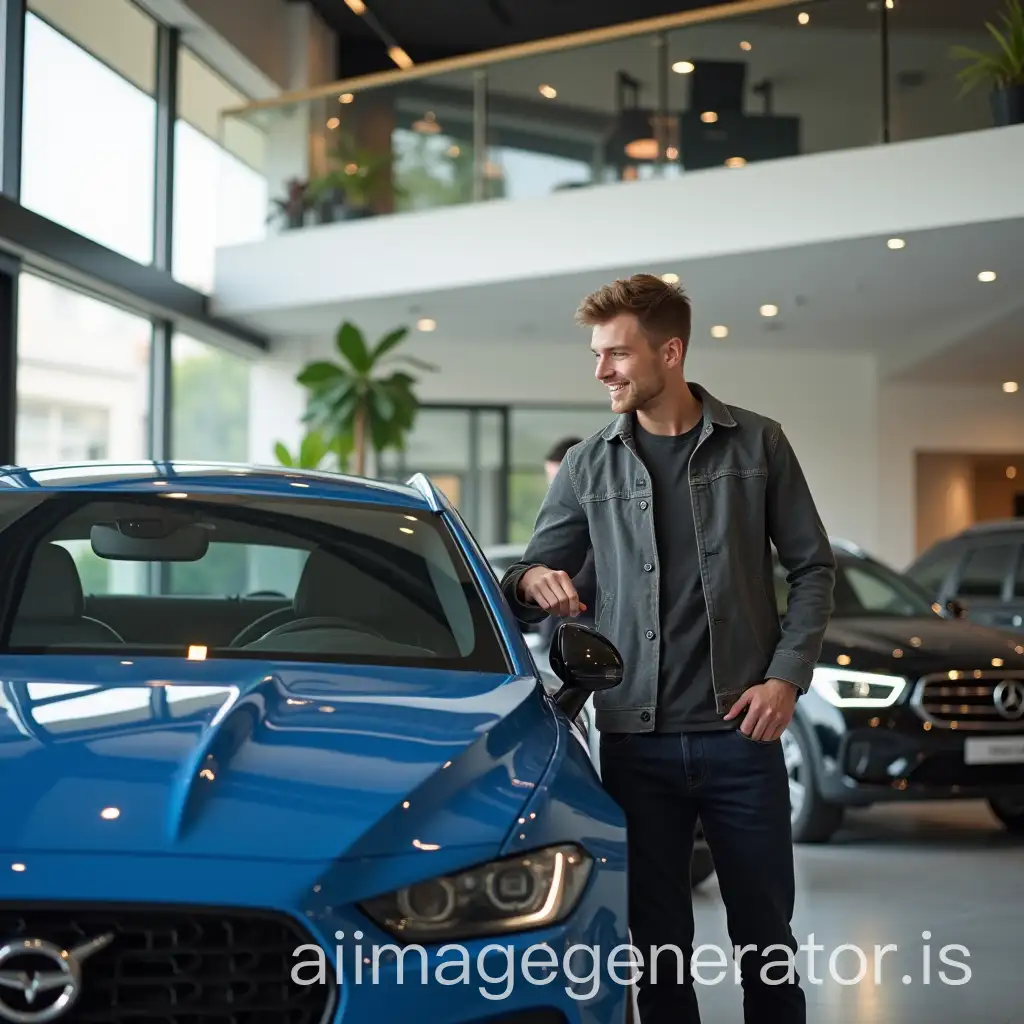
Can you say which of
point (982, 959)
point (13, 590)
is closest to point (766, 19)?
point (982, 959)

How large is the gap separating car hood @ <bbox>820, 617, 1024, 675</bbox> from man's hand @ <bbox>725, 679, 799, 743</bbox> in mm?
3863

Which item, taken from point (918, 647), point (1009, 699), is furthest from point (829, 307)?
point (1009, 699)

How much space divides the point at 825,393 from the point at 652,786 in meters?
15.3

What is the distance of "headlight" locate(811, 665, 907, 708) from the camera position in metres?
6.23

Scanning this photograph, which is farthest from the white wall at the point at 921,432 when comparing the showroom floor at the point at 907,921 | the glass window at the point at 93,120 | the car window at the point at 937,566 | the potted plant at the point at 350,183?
the showroom floor at the point at 907,921

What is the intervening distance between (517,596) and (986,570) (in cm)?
691

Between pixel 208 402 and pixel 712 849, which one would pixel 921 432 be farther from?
pixel 712 849

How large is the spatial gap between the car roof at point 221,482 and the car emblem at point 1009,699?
3.83 m

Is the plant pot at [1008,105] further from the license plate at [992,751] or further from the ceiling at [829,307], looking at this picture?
the license plate at [992,751]

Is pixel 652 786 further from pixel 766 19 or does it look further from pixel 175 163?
pixel 175 163

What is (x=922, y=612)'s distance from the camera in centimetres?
724

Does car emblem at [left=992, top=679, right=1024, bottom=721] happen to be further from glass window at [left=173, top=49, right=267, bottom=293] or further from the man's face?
glass window at [left=173, top=49, right=267, bottom=293]

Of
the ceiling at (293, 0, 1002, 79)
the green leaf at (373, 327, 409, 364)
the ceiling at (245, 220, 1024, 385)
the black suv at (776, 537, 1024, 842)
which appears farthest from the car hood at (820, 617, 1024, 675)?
the ceiling at (293, 0, 1002, 79)

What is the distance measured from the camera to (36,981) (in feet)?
5.56
